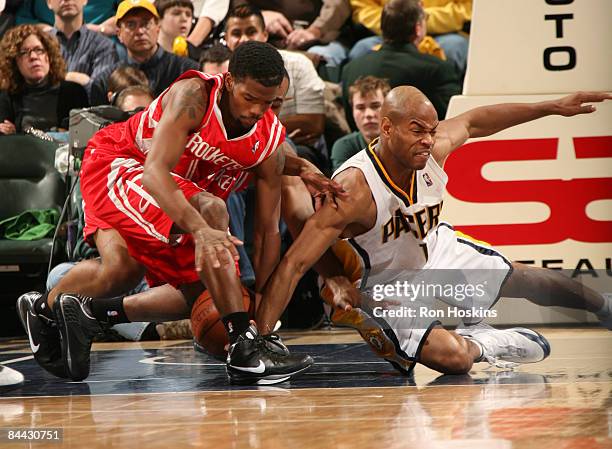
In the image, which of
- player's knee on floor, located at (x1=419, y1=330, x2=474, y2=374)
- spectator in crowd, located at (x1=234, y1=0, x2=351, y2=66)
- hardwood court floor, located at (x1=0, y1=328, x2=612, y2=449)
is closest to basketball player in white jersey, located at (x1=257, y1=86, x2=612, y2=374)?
player's knee on floor, located at (x1=419, y1=330, x2=474, y2=374)

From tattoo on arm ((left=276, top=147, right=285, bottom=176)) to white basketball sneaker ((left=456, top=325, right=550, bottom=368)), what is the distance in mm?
1124

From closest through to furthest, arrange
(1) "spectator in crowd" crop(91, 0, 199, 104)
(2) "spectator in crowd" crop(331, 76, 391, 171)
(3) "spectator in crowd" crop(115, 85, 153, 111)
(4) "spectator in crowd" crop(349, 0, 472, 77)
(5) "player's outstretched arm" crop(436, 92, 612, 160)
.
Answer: (5) "player's outstretched arm" crop(436, 92, 612, 160)
(3) "spectator in crowd" crop(115, 85, 153, 111)
(2) "spectator in crowd" crop(331, 76, 391, 171)
(1) "spectator in crowd" crop(91, 0, 199, 104)
(4) "spectator in crowd" crop(349, 0, 472, 77)

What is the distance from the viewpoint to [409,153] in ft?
14.3

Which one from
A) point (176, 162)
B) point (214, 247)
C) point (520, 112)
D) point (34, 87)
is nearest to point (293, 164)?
point (176, 162)

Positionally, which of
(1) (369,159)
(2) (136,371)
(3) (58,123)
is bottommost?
(2) (136,371)

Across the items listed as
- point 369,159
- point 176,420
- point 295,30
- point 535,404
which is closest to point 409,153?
point 369,159

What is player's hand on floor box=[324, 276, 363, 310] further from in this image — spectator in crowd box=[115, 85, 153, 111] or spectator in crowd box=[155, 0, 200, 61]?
spectator in crowd box=[155, 0, 200, 61]

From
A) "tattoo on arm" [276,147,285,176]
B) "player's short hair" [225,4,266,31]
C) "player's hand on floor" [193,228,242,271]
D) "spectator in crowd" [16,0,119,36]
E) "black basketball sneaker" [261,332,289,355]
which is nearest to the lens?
"player's hand on floor" [193,228,242,271]

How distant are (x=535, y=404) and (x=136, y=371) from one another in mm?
2134

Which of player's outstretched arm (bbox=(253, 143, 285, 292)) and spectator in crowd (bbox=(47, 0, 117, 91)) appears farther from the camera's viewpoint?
spectator in crowd (bbox=(47, 0, 117, 91))

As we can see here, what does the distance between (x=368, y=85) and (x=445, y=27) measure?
1372 millimetres

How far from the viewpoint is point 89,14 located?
8.73 meters

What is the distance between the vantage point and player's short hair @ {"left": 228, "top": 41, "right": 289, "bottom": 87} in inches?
160

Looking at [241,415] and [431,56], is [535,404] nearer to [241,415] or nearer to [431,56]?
[241,415]
